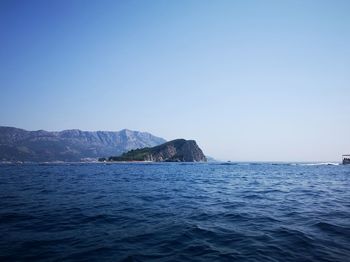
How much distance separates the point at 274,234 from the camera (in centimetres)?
1429

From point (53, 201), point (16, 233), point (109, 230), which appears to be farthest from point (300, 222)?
point (53, 201)

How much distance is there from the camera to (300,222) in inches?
678

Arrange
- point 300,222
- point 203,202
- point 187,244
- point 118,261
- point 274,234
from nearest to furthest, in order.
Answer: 1. point 118,261
2. point 187,244
3. point 274,234
4. point 300,222
5. point 203,202

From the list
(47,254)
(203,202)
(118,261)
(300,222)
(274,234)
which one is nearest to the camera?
(118,261)

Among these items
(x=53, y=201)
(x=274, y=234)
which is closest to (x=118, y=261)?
(x=274, y=234)

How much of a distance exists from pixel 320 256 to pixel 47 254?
11.7m

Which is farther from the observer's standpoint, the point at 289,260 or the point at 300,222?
the point at 300,222

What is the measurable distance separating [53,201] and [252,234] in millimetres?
20362

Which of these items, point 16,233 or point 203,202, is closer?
point 16,233

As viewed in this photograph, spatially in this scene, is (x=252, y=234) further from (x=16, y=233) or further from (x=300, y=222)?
(x=16, y=233)

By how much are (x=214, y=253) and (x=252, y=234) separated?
3965 mm

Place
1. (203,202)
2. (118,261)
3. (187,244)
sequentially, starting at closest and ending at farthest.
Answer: (118,261) < (187,244) < (203,202)

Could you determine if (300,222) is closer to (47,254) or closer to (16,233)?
(47,254)

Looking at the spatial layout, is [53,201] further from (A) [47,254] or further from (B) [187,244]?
(B) [187,244]
